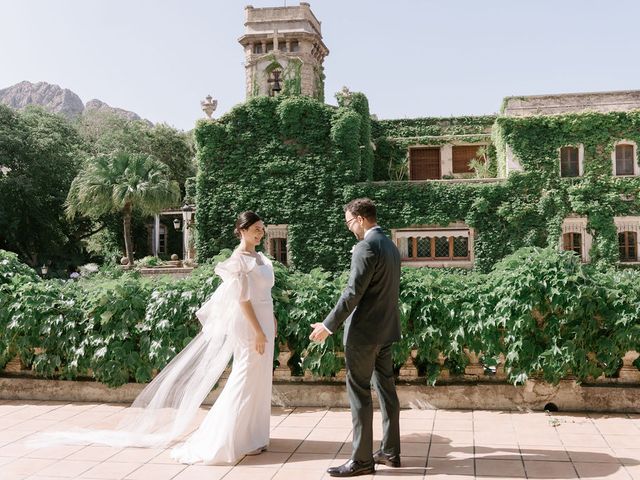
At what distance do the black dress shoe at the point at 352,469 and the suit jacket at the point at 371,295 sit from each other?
2.94ft

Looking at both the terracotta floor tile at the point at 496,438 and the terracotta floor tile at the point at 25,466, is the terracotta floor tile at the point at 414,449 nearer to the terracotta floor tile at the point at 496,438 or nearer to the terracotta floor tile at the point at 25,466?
the terracotta floor tile at the point at 496,438

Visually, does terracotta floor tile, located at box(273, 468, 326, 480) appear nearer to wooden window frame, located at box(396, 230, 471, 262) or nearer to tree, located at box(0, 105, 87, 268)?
wooden window frame, located at box(396, 230, 471, 262)

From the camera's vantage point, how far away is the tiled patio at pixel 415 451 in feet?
16.5

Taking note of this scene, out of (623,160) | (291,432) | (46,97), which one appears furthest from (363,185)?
(46,97)

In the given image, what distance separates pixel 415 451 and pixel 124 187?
29.0 metres

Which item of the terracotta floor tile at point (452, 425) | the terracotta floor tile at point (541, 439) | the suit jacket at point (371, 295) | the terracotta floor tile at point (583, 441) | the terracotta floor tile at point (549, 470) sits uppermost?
the suit jacket at point (371, 295)

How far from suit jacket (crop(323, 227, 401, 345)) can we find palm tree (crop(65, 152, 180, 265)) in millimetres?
28320

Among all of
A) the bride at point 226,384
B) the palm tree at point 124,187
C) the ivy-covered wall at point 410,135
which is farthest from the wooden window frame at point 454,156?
the bride at point 226,384

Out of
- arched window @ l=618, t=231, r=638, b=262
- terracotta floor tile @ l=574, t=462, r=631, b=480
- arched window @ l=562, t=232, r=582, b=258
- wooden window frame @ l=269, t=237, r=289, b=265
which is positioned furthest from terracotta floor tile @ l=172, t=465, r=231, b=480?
arched window @ l=618, t=231, r=638, b=262

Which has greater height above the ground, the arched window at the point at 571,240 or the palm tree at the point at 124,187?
the palm tree at the point at 124,187

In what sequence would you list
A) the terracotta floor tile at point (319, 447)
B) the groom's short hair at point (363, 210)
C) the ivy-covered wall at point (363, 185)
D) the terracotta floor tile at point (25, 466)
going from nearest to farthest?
the terracotta floor tile at point (25, 466), the groom's short hair at point (363, 210), the terracotta floor tile at point (319, 447), the ivy-covered wall at point (363, 185)

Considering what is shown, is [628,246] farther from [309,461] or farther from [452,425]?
[309,461]

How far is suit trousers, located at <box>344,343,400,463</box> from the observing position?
16.5 ft

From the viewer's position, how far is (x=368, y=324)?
5109 millimetres
